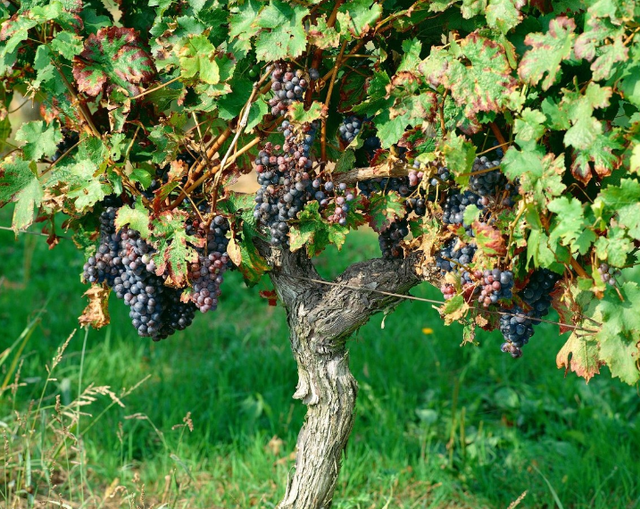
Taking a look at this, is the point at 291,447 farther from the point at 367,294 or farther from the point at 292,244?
the point at 292,244

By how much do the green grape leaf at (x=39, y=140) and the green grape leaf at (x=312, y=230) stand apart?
67cm

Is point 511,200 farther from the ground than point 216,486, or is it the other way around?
point 511,200

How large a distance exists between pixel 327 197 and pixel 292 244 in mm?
142

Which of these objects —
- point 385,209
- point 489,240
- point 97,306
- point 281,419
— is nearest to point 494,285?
point 489,240

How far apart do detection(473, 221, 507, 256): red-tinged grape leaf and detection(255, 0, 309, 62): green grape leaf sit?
557 mm

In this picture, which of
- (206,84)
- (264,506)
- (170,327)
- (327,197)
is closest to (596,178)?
(327,197)

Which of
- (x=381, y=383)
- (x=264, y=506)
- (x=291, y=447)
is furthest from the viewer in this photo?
(x=381, y=383)

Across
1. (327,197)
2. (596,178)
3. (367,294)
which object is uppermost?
(327,197)

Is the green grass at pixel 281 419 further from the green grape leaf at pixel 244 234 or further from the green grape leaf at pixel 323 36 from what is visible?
the green grape leaf at pixel 323 36

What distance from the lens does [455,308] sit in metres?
1.76

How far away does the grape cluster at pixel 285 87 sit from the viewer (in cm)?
173

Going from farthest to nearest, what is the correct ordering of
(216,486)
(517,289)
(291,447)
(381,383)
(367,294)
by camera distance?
(381,383) < (291,447) < (216,486) < (367,294) < (517,289)

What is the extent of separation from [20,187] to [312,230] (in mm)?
784

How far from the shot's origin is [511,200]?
5.59ft
